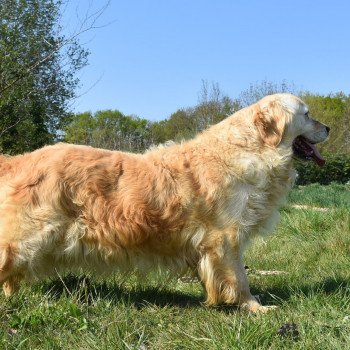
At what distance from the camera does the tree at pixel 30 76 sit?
1140cm

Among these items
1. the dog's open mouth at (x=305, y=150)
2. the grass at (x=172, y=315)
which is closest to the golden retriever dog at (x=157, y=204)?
the dog's open mouth at (x=305, y=150)

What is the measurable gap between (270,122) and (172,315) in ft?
6.25

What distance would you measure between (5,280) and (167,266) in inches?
53.1

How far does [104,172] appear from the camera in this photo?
14.1ft

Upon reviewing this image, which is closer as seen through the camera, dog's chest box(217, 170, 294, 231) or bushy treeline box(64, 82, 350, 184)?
Result: dog's chest box(217, 170, 294, 231)

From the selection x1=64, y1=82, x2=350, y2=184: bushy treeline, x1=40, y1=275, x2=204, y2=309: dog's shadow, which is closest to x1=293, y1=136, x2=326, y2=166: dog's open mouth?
x1=40, y1=275, x2=204, y2=309: dog's shadow

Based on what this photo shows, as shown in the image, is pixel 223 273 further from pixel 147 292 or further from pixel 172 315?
pixel 147 292

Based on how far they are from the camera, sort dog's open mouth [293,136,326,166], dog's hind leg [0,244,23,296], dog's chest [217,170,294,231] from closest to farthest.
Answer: dog's hind leg [0,244,23,296] → dog's chest [217,170,294,231] → dog's open mouth [293,136,326,166]

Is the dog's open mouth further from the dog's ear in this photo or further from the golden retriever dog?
the dog's ear

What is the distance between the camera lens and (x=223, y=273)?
173 inches

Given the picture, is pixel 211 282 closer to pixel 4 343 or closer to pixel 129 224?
pixel 129 224

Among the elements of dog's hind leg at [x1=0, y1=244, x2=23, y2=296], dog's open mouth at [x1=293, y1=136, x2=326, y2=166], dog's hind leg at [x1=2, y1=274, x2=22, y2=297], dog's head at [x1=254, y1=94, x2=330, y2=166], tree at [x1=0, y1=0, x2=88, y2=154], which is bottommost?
dog's hind leg at [x1=2, y1=274, x2=22, y2=297]

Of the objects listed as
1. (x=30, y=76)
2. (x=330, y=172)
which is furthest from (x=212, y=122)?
(x=30, y=76)

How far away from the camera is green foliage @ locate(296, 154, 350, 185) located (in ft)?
80.7
